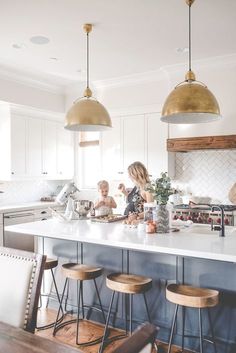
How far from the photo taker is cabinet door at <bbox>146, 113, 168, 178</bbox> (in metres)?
5.09

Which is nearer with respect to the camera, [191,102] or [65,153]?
[191,102]

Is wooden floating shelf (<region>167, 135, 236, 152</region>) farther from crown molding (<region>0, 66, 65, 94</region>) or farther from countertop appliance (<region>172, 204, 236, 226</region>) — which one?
crown molding (<region>0, 66, 65, 94</region>)

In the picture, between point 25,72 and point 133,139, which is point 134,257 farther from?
point 25,72

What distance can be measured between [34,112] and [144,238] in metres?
3.61

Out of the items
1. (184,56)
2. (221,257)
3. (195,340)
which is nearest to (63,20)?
(184,56)

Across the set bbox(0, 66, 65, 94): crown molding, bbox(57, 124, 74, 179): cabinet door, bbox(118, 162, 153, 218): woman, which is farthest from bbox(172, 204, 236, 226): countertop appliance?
bbox(0, 66, 65, 94): crown molding

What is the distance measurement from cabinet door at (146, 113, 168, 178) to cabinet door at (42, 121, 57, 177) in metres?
1.71

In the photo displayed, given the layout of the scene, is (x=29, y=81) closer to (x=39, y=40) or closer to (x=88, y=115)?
(x=39, y=40)

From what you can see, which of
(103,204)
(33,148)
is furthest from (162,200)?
(33,148)

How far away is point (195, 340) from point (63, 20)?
3044mm

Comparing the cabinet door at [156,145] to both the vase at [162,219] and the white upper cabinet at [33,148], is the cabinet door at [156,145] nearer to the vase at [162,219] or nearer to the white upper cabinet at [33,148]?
the white upper cabinet at [33,148]

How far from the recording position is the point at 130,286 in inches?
95.8

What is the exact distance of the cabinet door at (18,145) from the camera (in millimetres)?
5137

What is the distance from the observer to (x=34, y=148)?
5527 millimetres
